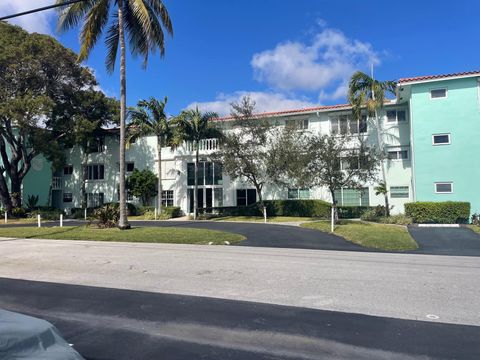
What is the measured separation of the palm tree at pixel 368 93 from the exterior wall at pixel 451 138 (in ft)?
6.19

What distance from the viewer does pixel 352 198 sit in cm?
3103

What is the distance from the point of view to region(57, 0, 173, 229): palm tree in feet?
66.1

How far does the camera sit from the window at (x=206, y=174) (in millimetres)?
35188

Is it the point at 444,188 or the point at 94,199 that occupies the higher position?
the point at 444,188

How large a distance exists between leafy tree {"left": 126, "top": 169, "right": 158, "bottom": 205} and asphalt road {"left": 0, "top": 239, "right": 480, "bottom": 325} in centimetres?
1995

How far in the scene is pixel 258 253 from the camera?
43.3ft

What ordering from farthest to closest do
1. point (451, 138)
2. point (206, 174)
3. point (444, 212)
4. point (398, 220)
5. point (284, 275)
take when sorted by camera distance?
point (206, 174) → point (451, 138) → point (398, 220) → point (444, 212) → point (284, 275)

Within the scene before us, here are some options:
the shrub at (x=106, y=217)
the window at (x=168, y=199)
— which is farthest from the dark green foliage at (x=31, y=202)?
the shrub at (x=106, y=217)

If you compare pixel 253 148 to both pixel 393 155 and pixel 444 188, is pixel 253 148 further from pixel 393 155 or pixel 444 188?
pixel 444 188

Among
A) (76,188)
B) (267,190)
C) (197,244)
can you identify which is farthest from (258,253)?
(76,188)

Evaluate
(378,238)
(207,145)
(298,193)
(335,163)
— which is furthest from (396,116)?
(378,238)

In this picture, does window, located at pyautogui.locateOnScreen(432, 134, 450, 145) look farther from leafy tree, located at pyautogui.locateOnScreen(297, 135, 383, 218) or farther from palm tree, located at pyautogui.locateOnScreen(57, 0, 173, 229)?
palm tree, located at pyautogui.locateOnScreen(57, 0, 173, 229)

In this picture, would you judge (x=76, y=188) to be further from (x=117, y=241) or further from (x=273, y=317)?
(x=273, y=317)

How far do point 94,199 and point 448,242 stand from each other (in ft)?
113
